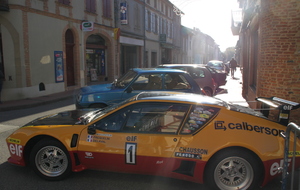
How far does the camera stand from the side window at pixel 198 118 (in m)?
3.57

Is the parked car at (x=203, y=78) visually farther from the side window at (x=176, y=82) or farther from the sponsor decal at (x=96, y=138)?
the sponsor decal at (x=96, y=138)

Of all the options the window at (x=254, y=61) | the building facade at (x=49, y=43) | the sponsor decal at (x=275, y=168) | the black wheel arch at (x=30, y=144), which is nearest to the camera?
the sponsor decal at (x=275, y=168)

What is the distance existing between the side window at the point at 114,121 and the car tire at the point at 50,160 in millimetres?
642

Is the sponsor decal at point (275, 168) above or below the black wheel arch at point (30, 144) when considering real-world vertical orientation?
below

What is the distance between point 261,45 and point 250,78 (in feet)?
12.5

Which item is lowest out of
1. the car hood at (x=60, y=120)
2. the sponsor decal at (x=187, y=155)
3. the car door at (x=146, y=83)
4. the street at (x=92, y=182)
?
the street at (x=92, y=182)

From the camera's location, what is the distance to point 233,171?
11.5ft

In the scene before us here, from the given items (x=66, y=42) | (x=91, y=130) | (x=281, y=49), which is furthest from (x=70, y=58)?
(x=91, y=130)

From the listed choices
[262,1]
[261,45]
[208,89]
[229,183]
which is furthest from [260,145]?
[208,89]

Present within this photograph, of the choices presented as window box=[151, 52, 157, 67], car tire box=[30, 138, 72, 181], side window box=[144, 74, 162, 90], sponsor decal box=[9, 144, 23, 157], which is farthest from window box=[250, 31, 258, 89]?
window box=[151, 52, 157, 67]

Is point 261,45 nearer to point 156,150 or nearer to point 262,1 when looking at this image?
point 262,1

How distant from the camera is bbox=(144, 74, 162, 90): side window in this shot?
285 inches

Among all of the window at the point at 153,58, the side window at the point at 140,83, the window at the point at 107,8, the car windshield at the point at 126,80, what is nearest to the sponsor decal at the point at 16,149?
the car windshield at the point at 126,80

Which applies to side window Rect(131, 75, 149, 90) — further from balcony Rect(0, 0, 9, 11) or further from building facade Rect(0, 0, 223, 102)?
balcony Rect(0, 0, 9, 11)
